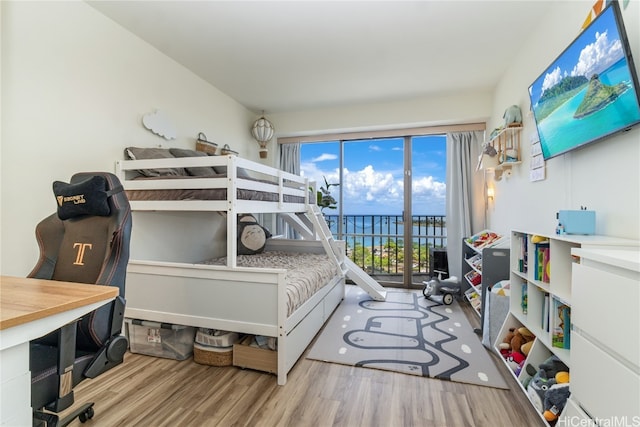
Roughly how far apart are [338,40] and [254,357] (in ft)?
8.61

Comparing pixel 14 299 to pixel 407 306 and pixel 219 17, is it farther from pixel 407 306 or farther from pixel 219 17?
pixel 407 306

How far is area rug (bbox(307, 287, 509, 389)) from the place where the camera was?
2.01 metres

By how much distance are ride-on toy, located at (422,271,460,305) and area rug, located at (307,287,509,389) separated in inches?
4.3

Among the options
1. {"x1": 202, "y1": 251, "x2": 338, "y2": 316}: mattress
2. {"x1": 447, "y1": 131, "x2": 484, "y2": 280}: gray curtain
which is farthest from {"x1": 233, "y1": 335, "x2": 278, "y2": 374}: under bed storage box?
{"x1": 447, "y1": 131, "x2": 484, "y2": 280}: gray curtain

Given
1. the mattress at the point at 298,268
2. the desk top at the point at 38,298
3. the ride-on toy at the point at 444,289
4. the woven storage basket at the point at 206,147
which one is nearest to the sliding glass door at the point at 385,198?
the ride-on toy at the point at 444,289

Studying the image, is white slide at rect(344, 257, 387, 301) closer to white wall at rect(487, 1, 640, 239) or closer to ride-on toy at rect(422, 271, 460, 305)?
ride-on toy at rect(422, 271, 460, 305)

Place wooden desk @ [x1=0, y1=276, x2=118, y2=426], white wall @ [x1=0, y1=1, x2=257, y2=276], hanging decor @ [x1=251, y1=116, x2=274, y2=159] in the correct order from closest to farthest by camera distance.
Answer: wooden desk @ [x1=0, y1=276, x2=118, y2=426] < white wall @ [x1=0, y1=1, x2=257, y2=276] < hanging decor @ [x1=251, y1=116, x2=274, y2=159]

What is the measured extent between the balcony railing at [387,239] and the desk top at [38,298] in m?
3.72

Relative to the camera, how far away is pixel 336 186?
4.48 meters

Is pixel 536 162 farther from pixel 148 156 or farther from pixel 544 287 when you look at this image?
pixel 148 156

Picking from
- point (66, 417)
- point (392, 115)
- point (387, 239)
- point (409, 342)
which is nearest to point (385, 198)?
point (387, 239)

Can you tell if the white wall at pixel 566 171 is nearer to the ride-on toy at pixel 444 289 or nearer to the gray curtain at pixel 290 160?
the ride-on toy at pixel 444 289

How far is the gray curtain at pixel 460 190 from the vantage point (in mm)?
3842

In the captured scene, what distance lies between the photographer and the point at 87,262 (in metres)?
1.31
